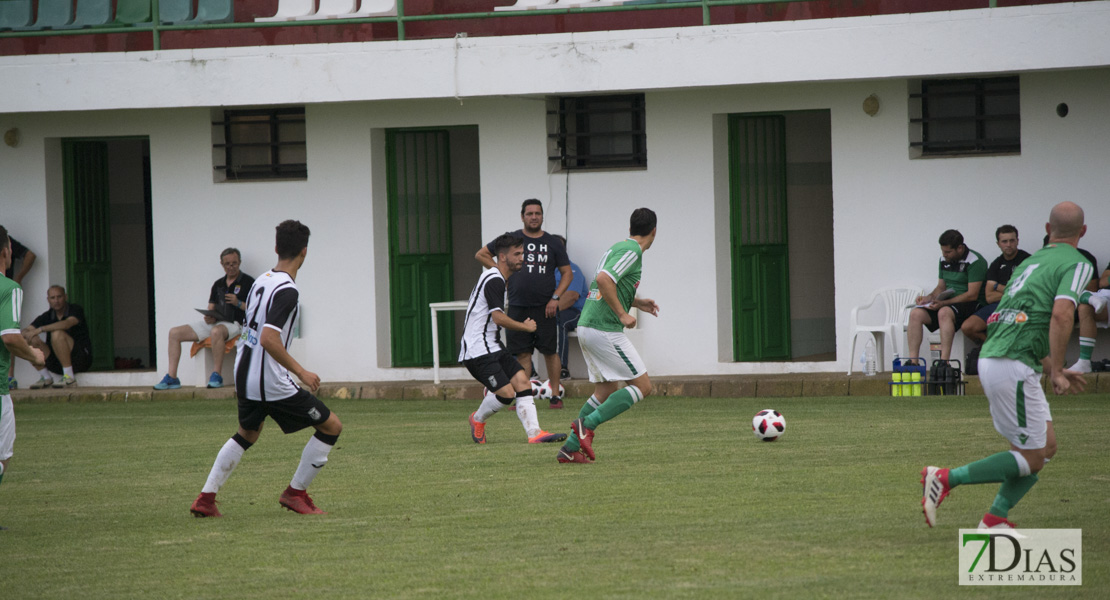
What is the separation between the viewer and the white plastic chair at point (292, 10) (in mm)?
17438

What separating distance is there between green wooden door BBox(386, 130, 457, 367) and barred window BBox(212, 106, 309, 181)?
130cm

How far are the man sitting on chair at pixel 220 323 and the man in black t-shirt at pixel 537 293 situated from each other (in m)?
4.47

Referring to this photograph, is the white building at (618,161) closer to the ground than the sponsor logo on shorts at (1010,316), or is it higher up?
higher up

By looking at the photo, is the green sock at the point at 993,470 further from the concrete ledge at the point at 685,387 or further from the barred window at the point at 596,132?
the barred window at the point at 596,132

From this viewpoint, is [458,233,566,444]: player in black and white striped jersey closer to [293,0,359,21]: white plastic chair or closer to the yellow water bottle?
the yellow water bottle

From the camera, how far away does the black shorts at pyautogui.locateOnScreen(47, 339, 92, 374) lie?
18.6 meters

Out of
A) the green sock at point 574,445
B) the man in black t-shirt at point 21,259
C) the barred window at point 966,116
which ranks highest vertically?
the barred window at point 966,116

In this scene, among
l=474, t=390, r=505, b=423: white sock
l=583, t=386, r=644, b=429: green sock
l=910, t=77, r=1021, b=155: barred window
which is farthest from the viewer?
l=910, t=77, r=1021, b=155: barred window

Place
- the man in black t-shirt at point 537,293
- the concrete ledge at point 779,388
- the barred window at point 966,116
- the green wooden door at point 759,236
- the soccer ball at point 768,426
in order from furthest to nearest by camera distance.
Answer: the green wooden door at point 759,236
the barred window at point 966,116
the concrete ledge at point 779,388
the man in black t-shirt at point 537,293
the soccer ball at point 768,426

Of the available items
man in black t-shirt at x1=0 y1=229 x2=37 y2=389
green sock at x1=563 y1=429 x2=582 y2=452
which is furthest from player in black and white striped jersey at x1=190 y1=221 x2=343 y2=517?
man in black t-shirt at x1=0 y1=229 x2=37 y2=389

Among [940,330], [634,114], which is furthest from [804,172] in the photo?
[940,330]

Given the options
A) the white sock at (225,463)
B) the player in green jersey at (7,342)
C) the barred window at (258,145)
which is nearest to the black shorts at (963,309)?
the barred window at (258,145)

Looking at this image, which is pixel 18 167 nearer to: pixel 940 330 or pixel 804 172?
pixel 804 172

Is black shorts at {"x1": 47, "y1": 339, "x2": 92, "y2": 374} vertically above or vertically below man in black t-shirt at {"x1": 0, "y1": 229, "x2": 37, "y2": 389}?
below
